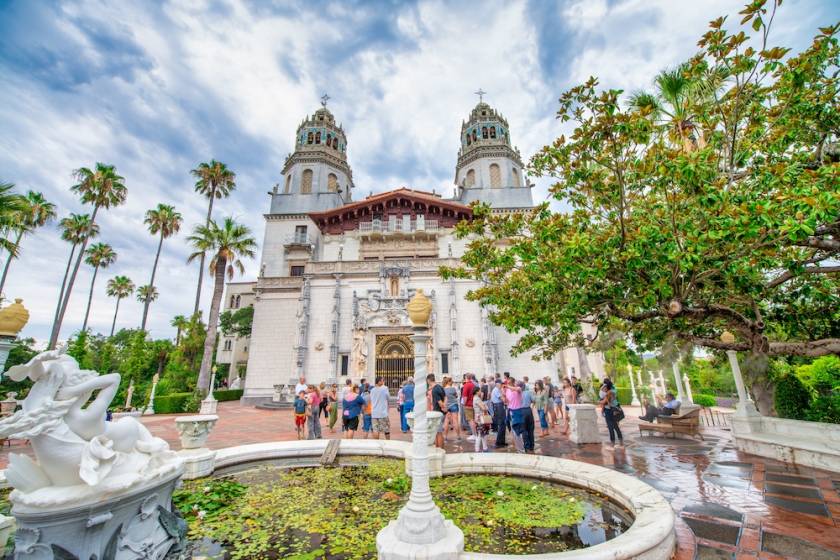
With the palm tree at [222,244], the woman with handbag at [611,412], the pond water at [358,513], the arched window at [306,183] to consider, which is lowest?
the pond water at [358,513]

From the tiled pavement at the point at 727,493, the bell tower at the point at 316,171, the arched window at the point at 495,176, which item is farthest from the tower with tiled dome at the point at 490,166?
the tiled pavement at the point at 727,493

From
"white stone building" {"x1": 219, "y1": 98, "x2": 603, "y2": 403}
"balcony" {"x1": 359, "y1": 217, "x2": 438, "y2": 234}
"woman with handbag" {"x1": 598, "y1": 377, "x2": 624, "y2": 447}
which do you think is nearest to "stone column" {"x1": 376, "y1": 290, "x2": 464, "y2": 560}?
"woman with handbag" {"x1": 598, "y1": 377, "x2": 624, "y2": 447}

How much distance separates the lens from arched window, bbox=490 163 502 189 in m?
31.9

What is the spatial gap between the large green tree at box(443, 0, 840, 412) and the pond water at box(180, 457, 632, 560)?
3.53 meters

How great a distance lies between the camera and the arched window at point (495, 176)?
3188 cm

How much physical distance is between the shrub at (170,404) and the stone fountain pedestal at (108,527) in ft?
62.2

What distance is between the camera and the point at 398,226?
27391 millimetres

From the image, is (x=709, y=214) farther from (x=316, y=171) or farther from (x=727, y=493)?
(x=316, y=171)

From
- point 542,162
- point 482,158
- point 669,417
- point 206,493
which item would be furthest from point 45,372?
point 482,158

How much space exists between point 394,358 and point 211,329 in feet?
37.7

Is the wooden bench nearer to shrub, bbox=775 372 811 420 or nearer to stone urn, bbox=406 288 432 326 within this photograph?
shrub, bbox=775 372 811 420

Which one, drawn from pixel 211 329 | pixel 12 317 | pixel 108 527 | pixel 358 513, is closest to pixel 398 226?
pixel 211 329

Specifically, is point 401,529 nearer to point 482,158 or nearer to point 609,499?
point 609,499

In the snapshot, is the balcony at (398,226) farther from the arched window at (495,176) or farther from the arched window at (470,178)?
the arched window at (495,176)
